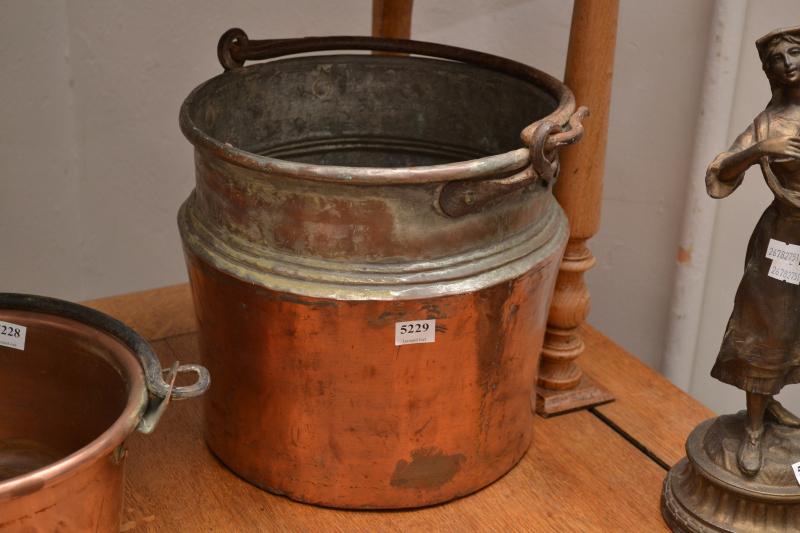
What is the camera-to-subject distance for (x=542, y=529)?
4.16ft

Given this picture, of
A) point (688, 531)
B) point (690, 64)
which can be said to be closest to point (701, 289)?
point (690, 64)

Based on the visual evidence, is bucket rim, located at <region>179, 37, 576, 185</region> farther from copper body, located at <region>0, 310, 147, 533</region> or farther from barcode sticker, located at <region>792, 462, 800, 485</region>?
barcode sticker, located at <region>792, 462, 800, 485</region>

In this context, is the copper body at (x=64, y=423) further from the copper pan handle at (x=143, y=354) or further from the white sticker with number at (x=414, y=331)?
the white sticker with number at (x=414, y=331)

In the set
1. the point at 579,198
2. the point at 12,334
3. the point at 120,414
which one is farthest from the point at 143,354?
the point at 579,198

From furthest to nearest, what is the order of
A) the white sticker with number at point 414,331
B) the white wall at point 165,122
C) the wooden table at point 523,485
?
the white wall at point 165,122, the wooden table at point 523,485, the white sticker with number at point 414,331

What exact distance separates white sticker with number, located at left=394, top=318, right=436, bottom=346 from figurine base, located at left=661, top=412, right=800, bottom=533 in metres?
0.32

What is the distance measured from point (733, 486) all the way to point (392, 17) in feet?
2.76

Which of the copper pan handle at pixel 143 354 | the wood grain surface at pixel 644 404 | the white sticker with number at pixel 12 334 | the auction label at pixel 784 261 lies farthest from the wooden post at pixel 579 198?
the white sticker with number at pixel 12 334

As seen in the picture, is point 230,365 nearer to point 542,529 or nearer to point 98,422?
point 98,422

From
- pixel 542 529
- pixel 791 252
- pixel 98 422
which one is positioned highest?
pixel 791 252

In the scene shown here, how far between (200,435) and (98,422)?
0.22m

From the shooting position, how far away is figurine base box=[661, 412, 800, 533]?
Answer: 1.20 meters

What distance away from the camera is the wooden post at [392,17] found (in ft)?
5.46

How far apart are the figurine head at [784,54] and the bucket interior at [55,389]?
68cm
